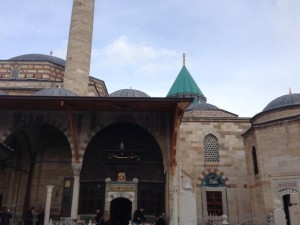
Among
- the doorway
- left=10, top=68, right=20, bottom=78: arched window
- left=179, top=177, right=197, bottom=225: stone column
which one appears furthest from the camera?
left=10, top=68, right=20, bottom=78: arched window

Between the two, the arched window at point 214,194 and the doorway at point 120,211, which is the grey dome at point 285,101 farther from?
the doorway at point 120,211

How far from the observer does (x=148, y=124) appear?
10758 millimetres

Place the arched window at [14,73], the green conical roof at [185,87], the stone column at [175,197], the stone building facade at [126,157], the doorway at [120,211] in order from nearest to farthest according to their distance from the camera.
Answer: the stone column at [175,197], the stone building facade at [126,157], the doorway at [120,211], the arched window at [14,73], the green conical roof at [185,87]

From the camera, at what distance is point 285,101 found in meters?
12.2

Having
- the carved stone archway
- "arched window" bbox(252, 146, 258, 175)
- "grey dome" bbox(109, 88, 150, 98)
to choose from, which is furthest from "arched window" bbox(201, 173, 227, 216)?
"grey dome" bbox(109, 88, 150, 98)

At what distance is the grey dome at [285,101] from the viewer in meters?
12.0

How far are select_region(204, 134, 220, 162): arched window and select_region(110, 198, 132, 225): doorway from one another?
446cm

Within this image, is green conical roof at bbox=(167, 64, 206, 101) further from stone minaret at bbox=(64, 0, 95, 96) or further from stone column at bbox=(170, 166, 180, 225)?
stone column at bbox=(170, 166, 180, 225)

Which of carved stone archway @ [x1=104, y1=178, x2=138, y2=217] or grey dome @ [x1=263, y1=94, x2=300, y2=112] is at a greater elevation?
grey dome @ [x1=263, y1=94, x2=300, y2=112]

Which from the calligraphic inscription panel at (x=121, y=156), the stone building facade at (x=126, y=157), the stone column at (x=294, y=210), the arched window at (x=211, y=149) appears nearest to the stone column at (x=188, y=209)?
the stone building facade at (x=126, y=157)

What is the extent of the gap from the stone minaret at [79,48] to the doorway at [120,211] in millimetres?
4900

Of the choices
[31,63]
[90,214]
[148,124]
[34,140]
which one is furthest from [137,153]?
[31,63]

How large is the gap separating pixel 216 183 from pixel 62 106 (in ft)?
25.3

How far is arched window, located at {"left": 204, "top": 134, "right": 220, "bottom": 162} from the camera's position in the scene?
13977mm
